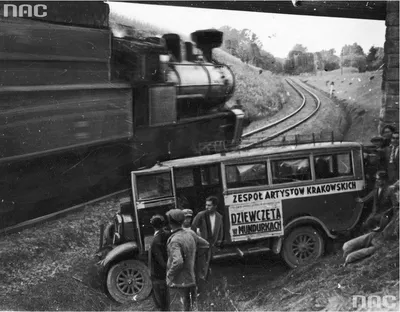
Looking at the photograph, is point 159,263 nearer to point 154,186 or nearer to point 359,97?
point 154,186

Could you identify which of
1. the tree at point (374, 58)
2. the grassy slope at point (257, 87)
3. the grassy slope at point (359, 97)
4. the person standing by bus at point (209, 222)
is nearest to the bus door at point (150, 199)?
the person standing by bus at point (209, 222)

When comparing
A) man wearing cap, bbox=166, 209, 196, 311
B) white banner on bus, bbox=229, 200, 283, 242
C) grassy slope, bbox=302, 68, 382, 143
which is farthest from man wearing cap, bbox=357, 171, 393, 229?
man wearing cap, bbox=166, 209, 196, 311

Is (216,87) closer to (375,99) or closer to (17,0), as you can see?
(375,99)

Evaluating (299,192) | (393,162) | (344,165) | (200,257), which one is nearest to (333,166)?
(344,165)

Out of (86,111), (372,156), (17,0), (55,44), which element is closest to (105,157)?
(86,111)

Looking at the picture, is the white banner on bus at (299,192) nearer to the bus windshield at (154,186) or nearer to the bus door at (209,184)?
the bus door at (209,184)

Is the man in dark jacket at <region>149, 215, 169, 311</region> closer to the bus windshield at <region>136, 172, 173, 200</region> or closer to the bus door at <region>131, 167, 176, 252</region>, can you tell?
the bus door at <region>131, 167, 176, 252</region>
